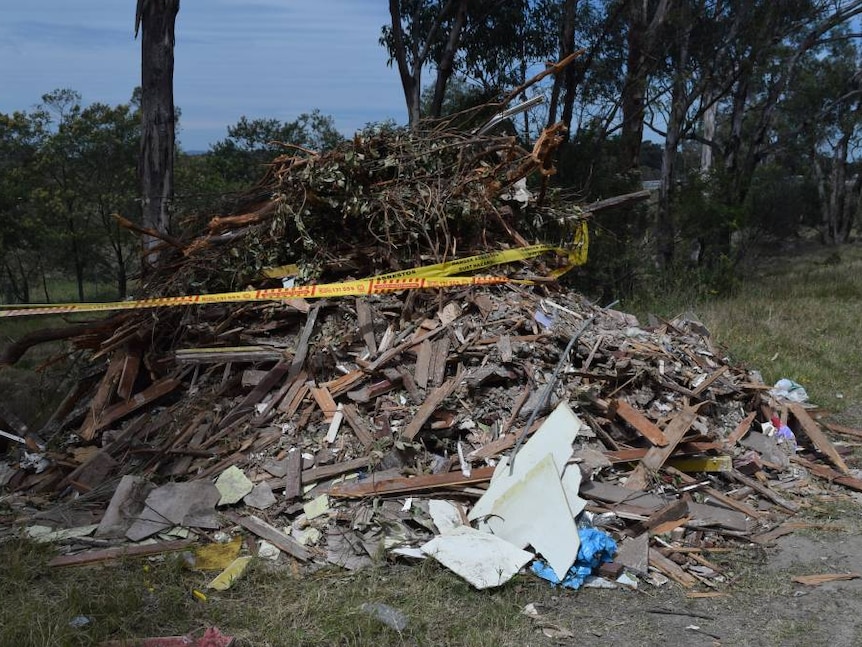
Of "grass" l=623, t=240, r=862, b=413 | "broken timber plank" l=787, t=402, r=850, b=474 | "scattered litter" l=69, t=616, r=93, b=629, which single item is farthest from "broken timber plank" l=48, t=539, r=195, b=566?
"grass" l=623, t=240, r=862, b=413

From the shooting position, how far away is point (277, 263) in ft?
22.8

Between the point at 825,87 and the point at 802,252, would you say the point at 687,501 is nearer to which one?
the point at 825,87

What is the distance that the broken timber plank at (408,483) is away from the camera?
496 centimetres

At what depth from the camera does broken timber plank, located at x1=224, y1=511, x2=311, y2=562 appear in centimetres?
455

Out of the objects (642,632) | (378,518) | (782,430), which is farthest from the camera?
(782,430)

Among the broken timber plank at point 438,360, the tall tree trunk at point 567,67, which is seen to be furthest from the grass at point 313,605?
the tall tree trunk at point 567,67

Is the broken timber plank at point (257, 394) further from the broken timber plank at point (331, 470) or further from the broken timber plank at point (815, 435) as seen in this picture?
the broken timber plank at point (815, 435)

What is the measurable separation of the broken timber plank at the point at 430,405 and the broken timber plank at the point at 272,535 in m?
1.10

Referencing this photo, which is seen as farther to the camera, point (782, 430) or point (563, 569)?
point (782, 430)

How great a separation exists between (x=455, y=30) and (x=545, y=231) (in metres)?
8.02

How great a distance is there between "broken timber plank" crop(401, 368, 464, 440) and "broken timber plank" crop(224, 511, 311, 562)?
1.10 m

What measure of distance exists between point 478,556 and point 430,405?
136 cm

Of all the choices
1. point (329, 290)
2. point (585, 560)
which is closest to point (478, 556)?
point (585, 560)

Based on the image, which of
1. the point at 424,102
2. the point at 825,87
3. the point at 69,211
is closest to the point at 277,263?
the point at 69,211
